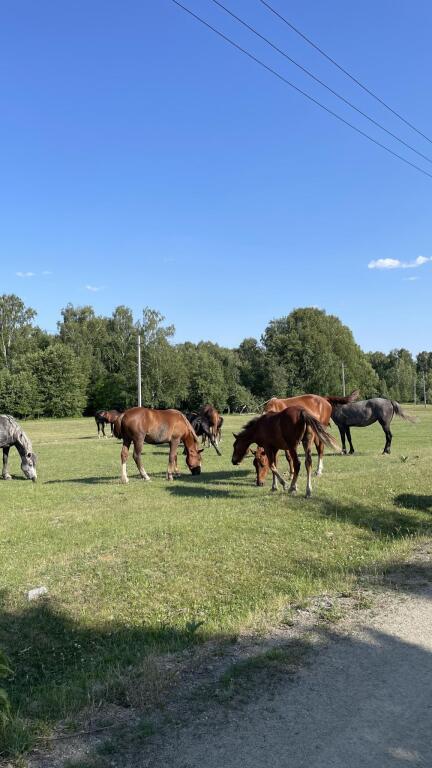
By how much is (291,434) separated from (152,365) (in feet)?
237

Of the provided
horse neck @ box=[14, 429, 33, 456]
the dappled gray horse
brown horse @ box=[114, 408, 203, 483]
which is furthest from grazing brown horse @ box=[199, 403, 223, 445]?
horse neck @ box=[14, 429, 33, 456]

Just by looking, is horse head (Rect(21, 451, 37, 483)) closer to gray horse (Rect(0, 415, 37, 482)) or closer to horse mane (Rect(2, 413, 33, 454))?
gray horse (Rect(0, 415, 37, 482))

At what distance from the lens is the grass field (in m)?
4.94

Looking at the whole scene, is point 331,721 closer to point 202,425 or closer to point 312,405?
point 312,405

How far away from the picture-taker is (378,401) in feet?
74.2

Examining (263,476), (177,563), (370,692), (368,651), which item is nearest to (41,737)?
(370,692)

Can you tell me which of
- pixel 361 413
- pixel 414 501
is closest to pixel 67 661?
pixel 414 501

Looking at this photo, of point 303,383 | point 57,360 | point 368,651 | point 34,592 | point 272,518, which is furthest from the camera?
point 303,383

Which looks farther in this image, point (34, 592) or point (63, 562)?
point (63, 562)

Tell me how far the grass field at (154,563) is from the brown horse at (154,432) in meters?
1.03

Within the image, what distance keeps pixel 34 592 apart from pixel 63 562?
1.07m

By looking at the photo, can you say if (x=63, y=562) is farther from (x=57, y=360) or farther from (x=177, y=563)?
(x=57, y=360)

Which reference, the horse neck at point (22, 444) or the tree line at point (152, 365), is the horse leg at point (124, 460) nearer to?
the horse neck at point (22, 444)

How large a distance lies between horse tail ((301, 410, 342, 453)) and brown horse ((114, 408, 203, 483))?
15.9 feet
